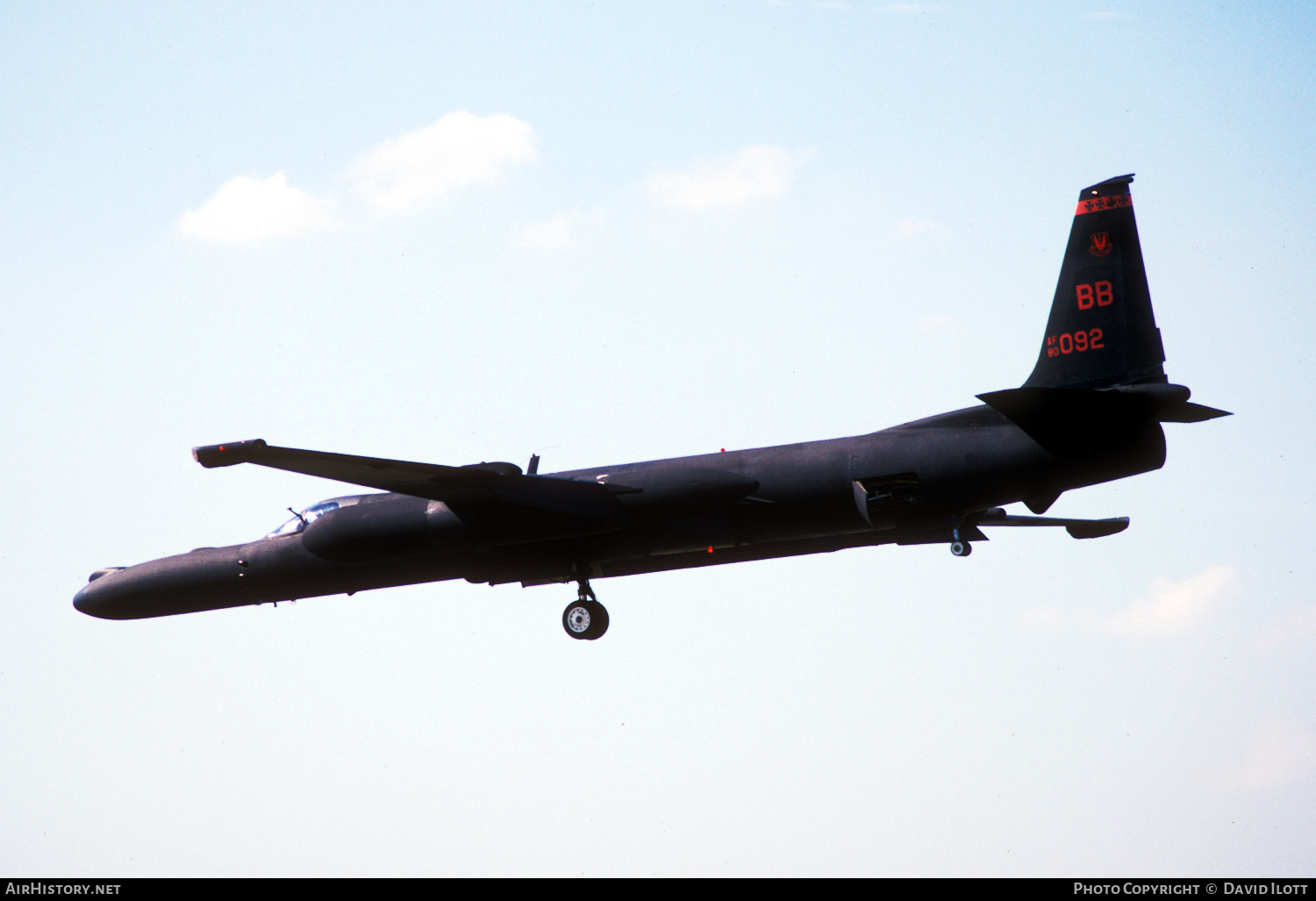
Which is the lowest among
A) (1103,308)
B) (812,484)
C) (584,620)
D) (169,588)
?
(584,620)

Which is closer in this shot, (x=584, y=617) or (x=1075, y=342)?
(x=1075, y=342)

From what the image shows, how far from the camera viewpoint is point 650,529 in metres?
22.5

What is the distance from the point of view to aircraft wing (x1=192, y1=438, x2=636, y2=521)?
824 inches

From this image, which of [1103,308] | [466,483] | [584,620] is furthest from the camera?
[584,620]

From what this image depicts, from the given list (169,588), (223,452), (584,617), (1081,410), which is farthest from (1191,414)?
(169,588)

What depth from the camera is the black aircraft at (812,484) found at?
2005 centimetres

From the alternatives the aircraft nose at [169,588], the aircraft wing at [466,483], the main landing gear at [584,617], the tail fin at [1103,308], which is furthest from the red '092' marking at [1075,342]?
the aircraft nose at [169,588]

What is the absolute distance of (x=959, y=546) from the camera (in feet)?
69.6

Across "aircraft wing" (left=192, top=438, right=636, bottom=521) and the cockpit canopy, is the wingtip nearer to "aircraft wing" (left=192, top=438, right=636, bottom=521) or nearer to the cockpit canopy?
"aircraft wing" (left=192, top=438, right=636, bottom=521)

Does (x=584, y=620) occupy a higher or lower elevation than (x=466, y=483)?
lower

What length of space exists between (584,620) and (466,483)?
12.1 ft

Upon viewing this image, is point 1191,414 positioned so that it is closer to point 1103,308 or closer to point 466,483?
point 1103,308
